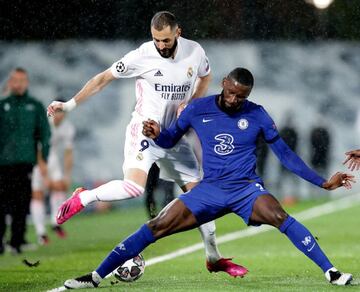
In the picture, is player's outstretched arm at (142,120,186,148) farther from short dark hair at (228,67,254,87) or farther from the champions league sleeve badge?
the champions league sleeve badge

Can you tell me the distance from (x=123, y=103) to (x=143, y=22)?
1054 centimetres

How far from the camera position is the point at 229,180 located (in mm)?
9266

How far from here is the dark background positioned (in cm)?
1384

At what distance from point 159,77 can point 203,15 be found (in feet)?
11.9

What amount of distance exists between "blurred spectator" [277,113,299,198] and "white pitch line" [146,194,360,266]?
3.64 ft

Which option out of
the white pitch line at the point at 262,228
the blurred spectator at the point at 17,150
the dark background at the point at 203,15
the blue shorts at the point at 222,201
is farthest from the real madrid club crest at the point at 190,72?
the blurred spectator at the point at 17,150

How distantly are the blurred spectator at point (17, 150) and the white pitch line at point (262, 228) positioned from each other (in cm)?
194

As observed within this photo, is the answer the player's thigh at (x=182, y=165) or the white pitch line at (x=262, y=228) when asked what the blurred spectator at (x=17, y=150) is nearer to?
the white pitch line at (x=262, y=228)

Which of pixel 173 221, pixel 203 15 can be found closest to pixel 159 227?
pixel 173 221

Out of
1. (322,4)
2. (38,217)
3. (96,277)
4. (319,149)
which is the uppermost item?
(322,4)

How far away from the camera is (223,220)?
20484mm

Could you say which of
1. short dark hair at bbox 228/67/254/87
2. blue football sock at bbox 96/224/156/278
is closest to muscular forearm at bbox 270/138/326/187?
short dark hair at bbox 228/67/254/87

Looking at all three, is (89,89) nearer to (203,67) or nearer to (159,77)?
(159,77)

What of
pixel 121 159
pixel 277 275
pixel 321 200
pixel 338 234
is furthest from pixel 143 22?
pixel 321 200
